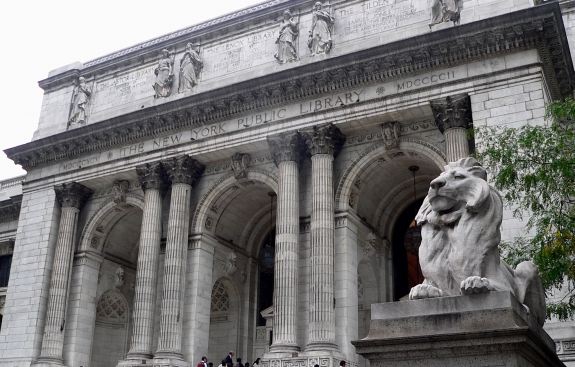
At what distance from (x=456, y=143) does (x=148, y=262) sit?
A: 13.6 metres

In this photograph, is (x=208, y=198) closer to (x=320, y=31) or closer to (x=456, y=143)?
(x=320, y=31)

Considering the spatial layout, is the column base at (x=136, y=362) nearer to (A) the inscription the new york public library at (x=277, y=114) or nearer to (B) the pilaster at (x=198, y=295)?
(B) the pilaster at (x=198, y=295)

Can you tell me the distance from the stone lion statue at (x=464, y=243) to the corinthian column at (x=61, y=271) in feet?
81.8

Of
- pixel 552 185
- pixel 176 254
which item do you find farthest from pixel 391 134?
pixel 552 185

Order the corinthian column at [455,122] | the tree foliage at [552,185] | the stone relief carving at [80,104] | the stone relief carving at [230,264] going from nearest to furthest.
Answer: the tree foliage at [552,185] < the corinthian column at [455,122] < the stone relief carving at [230,264] < the stone relief carving at [80,104]

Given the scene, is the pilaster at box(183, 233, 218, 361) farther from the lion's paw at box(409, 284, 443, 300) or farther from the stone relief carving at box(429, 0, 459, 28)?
the lion's paw at box(409, 284, 443, 300)

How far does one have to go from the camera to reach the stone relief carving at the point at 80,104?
3391 centimetres

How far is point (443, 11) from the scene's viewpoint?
83.4 feet

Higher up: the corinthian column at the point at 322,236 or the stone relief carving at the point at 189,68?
the stone relief carving at the point at 189,68

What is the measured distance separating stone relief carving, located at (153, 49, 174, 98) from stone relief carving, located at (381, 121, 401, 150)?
10.7m

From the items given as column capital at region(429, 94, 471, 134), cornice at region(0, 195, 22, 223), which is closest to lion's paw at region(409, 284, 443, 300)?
column capital at region(429, 94, 471, 134)

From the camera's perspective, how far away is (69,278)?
31422 mm

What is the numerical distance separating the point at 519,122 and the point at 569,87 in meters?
4.85

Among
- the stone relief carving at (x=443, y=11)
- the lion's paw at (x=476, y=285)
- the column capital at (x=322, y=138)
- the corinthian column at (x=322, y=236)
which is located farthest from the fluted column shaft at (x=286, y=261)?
the lion's paw at (x=476, y=285)
